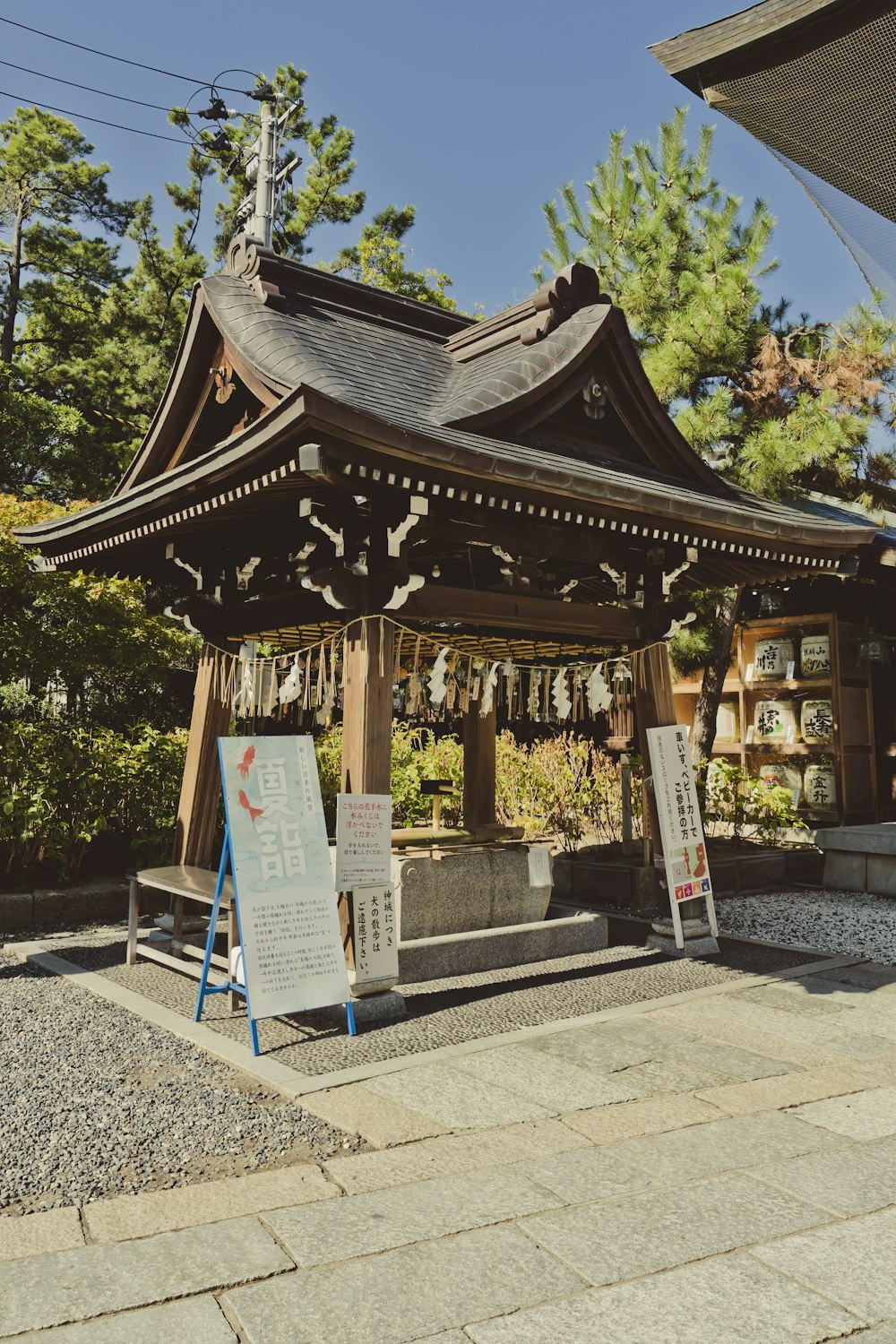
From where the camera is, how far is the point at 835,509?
13547mm

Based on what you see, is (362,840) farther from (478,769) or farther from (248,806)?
(478,769)

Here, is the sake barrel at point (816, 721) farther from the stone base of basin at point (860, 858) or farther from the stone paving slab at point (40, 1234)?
the stone paving slab at point (40, 1234)

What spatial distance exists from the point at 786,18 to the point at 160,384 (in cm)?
2017

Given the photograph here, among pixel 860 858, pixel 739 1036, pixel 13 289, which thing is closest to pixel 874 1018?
pixel 739 1036

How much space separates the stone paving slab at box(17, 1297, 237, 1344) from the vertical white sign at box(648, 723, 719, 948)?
5.47 metres

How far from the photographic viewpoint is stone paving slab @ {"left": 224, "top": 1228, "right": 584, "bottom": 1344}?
110 inches

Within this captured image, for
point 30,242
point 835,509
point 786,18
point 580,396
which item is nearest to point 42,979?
point 580,396

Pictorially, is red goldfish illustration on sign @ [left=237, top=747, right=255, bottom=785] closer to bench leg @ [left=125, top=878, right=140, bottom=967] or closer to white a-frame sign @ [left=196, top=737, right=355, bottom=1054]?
white a-frame sign @ [left=196, top=737, right=355, bottom=1054]

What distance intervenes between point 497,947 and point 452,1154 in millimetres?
3396

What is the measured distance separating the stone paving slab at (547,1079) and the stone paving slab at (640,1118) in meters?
0.10

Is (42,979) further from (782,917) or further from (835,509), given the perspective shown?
(835,509)

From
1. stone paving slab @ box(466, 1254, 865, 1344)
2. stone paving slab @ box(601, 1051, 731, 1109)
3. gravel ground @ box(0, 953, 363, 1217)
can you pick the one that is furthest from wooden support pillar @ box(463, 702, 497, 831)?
stone paving slab @ box(466, 1254, 865, 1344)

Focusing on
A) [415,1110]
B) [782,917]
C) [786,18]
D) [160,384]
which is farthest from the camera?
[160,384]

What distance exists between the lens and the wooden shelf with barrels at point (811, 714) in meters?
12.5
